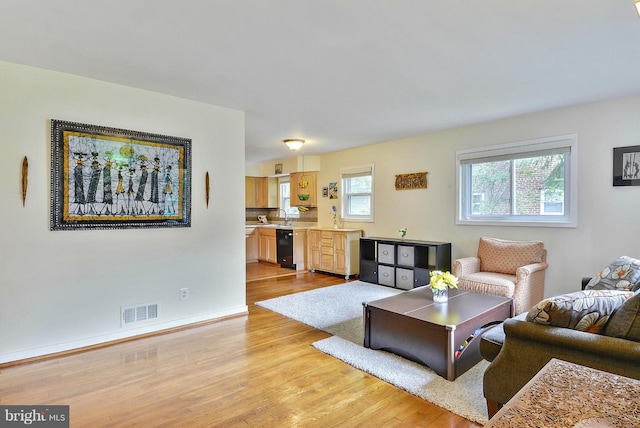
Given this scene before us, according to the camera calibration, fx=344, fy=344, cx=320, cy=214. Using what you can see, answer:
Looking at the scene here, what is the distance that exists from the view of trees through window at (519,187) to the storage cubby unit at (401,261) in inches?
32.3

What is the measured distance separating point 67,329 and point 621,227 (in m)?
5.50

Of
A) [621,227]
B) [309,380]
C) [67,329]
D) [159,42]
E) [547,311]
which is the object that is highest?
[159,42]

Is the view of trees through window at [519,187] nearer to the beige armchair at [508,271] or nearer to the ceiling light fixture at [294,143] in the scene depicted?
the beige armchair at [508,271]

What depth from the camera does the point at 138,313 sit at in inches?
133

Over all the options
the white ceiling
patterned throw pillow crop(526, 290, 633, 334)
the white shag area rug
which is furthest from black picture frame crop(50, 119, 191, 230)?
patterned throw pillow crop(526, 290, 633, 334)

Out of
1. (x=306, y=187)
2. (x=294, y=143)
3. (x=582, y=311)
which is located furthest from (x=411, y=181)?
(x=582, y=311)

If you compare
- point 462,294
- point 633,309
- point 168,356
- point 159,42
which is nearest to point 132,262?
point 168,356

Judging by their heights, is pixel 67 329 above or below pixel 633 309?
below

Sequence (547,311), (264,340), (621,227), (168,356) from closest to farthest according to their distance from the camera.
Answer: (547,311)
(168,356)
(264,340)
(621,227)

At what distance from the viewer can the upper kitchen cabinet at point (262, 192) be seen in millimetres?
8500

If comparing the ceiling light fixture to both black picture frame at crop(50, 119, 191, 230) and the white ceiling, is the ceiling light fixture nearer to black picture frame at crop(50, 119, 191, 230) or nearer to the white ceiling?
the white ceiling

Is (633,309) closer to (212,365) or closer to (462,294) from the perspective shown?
(462,294)

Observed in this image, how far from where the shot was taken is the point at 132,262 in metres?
3.34

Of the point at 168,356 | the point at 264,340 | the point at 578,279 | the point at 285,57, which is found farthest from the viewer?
the point at 578,279
